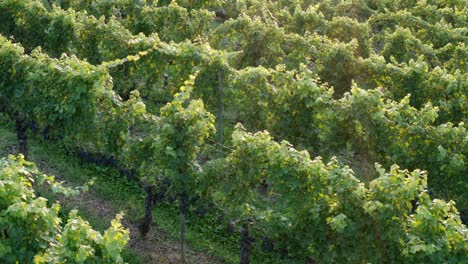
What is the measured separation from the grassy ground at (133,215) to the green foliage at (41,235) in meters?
3.31

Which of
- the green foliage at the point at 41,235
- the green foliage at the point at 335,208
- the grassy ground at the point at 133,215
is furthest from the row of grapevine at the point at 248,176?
the green foliage at the point at 41,235

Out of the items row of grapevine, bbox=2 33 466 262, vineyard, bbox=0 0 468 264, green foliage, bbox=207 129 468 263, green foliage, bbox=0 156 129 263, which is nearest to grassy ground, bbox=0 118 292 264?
vineyard, bbox=0 0 468 264

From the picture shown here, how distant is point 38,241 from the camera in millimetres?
7406

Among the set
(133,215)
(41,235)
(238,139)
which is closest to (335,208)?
(238,139)

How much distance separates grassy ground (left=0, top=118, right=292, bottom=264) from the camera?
11227 mm

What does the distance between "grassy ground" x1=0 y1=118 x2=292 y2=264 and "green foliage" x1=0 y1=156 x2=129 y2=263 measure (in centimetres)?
331

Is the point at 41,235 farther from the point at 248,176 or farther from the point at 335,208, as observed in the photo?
the point at 335,208

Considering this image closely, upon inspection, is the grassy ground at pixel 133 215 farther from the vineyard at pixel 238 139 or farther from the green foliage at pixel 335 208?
the green foliage at pixel 335 208

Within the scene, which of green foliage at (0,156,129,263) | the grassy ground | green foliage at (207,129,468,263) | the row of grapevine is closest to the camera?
green foliage at (0,156,129,263)

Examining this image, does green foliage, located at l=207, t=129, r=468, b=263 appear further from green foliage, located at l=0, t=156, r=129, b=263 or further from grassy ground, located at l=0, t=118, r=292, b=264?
green foliage, located at l=0, t=156, r=129, b=263

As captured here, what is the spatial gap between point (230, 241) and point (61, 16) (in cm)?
632

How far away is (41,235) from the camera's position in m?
7.44

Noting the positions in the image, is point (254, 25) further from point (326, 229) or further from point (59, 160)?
point (326, 229)

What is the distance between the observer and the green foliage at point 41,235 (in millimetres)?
6910
